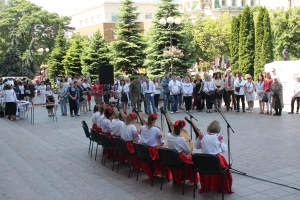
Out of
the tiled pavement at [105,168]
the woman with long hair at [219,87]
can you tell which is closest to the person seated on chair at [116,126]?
the tiled pavement at [105,168]

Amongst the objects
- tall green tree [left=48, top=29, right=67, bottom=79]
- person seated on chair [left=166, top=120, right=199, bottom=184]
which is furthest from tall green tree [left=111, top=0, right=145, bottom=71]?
person seated on chair [left=166, top=120, right=199, bottom=184]

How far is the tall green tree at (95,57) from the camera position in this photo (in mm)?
41250

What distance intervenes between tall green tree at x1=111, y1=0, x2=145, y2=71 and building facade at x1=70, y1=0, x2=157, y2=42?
34.8m

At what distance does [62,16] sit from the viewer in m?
64.6

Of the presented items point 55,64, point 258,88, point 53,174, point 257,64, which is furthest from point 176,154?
point 55,64

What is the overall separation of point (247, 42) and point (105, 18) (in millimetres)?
47931

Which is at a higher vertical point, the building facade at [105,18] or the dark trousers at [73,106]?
the building facade at [105,18]

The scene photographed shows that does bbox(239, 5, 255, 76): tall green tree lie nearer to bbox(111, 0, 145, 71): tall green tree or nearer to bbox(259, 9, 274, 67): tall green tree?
bbox(259, 9, 274, 67): tall green tree

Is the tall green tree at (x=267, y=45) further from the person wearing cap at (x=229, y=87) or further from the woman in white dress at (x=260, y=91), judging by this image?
the woman in white dress at (x=260, y=91)

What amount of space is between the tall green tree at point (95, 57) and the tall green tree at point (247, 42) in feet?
45.4

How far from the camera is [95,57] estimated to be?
4153 cm

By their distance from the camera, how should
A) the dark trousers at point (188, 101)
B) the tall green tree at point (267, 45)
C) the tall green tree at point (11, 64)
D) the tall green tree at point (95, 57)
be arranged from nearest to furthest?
1. the dark trousers at point (188, 101)
2. the tall green tree at point (267, 45)
3. the tall green tree at point (95, 57)
4. the tall green tree at point (11, 64)

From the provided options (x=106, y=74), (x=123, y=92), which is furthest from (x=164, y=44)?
(x=106, y=74)

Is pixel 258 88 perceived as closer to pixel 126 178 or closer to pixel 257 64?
pixel 126 178
